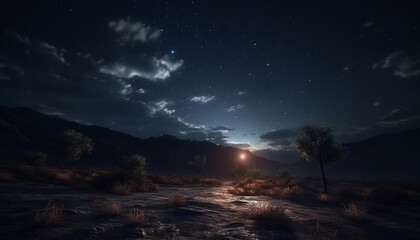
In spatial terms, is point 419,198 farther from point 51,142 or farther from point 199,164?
point 199,164

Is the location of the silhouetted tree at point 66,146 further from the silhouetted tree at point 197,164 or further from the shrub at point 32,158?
the silhouetted tree at point 197,164

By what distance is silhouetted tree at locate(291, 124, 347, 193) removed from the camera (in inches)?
1368

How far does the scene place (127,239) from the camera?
24.6ft

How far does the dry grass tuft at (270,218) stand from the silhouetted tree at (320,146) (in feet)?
86.7

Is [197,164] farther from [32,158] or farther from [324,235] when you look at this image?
[324,235]

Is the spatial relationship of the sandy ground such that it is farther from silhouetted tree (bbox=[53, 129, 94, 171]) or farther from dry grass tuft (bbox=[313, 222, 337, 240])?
silhouetted tree (bbox=[53, 129, 94, 171])

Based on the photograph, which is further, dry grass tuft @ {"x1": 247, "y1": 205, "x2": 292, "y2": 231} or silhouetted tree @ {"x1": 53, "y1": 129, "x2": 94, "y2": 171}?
silhouetted tree @ {"x1": 53, "y1": 129, "x2": 94, "y2": 171}

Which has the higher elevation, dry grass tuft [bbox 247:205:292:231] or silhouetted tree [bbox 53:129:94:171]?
silhouetted tree [bbox 53:129:94:171]

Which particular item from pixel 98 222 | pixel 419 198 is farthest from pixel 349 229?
pixel 419 198

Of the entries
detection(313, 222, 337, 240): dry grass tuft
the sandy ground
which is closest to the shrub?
the sandy ground

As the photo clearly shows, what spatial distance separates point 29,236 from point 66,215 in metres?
2.97

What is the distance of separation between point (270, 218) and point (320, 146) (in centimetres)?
2774

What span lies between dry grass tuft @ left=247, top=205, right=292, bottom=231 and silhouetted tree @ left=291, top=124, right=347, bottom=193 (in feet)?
86.7

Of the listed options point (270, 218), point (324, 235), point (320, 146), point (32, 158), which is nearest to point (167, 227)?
point (270, 218)
